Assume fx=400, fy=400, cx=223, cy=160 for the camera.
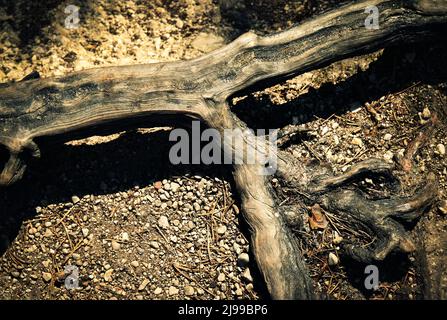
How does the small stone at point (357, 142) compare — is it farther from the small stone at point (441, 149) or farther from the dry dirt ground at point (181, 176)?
the small stone at point (441, 149)

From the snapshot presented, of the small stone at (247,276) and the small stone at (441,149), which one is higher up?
the small stone at (441,149)

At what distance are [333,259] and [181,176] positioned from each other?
1.44 m

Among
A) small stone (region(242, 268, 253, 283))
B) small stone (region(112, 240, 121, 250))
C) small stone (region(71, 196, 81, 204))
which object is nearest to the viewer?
small stone (region(242, 268, 253, 283))

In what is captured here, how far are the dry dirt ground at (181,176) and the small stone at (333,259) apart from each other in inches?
0.5

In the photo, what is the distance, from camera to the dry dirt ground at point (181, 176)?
130 inches

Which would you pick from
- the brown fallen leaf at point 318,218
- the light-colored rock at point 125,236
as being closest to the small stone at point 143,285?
the light-colored rock at point 125,236

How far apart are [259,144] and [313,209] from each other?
0.68 metres

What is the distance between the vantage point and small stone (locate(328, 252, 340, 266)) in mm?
3213

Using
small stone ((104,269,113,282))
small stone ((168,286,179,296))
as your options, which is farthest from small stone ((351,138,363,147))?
small stone ((104,269,113,282))

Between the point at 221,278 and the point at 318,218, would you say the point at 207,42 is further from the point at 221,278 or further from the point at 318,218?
the point at 221,278

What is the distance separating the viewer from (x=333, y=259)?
10.5 ft

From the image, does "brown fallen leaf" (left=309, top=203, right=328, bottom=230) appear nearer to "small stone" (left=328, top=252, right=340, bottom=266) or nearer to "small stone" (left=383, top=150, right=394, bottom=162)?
"small stone" (left=328, top=252, right=340, bottom=266)

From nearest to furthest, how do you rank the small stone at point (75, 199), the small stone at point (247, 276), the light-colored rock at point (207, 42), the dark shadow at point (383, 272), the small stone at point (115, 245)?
the dark shadow at point (383, 272), the small stone at point (247, 276), the small stone at point (115, 245), the small stone at point (75, 199), the light-colored rock at point (207, 42)

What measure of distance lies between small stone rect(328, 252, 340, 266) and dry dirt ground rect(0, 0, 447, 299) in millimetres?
13
